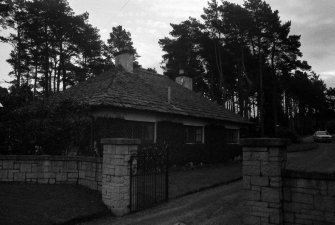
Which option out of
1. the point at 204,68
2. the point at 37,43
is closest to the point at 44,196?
the point at 37,43

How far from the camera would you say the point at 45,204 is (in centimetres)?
792

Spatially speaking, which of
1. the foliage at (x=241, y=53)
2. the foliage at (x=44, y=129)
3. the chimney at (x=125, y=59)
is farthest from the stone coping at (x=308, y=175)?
the foliage at (x=241, y=53)

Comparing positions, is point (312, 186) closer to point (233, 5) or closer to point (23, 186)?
point (23, 186)

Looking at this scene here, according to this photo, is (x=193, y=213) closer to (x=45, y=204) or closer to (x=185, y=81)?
(x=45, y=204)

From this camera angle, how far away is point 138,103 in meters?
16.0

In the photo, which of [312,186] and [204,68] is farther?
[204,68]

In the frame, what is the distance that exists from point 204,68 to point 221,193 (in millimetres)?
32627

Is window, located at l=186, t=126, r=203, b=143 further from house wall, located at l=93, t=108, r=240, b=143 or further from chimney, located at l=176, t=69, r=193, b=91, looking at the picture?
chimney, located at l=176, t=69, r=193, b=91

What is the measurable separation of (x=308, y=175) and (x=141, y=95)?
12608 mm

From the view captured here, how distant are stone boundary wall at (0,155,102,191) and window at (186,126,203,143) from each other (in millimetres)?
10334

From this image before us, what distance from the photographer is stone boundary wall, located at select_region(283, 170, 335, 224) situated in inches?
214

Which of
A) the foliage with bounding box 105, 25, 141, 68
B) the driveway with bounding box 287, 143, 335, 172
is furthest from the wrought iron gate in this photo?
the foliage with bounding box 105, 25, 141, 68

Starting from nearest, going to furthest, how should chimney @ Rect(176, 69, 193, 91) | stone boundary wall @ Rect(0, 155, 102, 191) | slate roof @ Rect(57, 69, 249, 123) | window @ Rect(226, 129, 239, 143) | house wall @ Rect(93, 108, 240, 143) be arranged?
stone boundary wall @ Rect(0, 155, 102, 191) < house wall @ Rect(93, 108, 240, 143) < slate roof @ Rect(57, 69, 249, 123) < window @ Rect(226, 129, 239, 143) < chimney @ Rect(176, 69, 193, 91)

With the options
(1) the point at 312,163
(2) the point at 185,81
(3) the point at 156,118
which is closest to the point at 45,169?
(3) the point at 156,118
